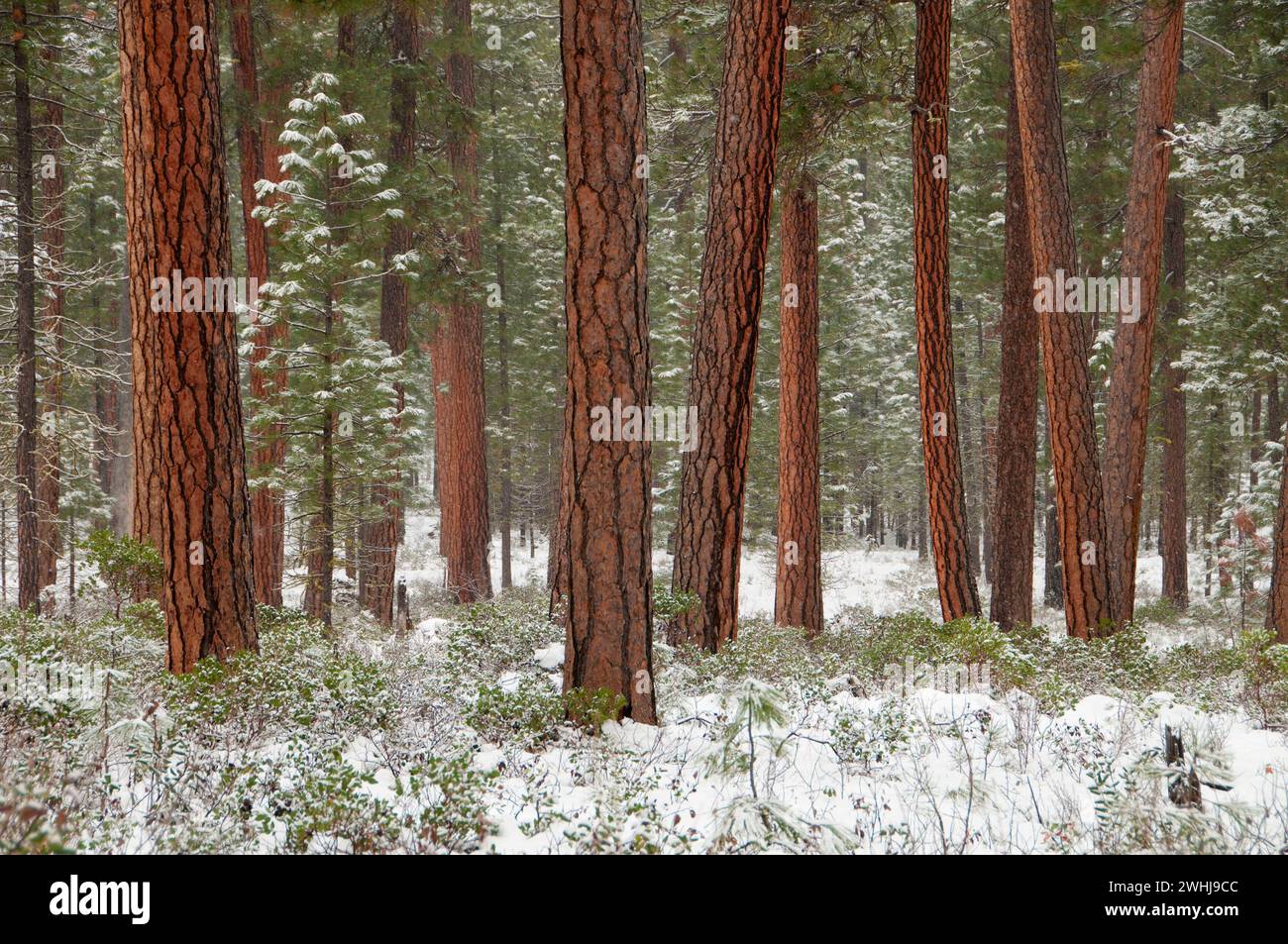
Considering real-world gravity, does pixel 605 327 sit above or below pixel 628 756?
above

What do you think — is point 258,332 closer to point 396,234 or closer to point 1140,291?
point 396,234

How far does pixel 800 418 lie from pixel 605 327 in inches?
275

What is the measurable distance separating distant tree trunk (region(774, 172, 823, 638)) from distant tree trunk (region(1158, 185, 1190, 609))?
332 inches

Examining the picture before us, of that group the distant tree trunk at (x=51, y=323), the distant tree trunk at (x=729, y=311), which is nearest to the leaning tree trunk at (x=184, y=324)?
the distant tree trunk at (x=729, y=311)

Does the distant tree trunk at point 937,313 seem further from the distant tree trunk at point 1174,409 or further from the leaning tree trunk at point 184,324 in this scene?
the distant tree trunk at point 1174,409

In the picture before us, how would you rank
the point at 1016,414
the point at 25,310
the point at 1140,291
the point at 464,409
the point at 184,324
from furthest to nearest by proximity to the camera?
the point at 464,409
the point at 1016,414
the point at 1140,291
the point at 25,310
the point at 184,324

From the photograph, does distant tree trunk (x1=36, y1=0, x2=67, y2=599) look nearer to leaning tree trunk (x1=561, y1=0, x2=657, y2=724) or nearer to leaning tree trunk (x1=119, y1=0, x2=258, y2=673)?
leaning tree trunk (x1=119, y1=0, x2=258, y2=673)

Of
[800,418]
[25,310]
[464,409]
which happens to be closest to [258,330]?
[25,310]

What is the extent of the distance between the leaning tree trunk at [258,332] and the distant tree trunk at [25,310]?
7.51 ft

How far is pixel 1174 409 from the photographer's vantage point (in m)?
17.2

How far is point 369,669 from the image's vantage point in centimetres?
519
